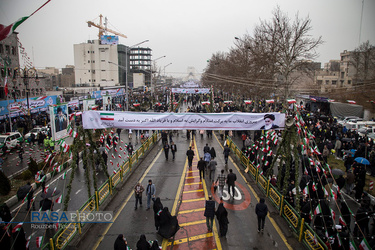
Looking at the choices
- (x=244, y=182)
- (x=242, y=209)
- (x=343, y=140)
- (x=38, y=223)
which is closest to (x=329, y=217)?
(x=242, y=209)

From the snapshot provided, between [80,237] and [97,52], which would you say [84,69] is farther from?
[80,237]

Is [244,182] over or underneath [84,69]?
underneath

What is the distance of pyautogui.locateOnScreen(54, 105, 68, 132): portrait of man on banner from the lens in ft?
58.6

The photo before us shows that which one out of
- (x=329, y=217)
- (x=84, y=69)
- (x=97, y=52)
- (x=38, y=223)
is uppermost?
(x=97, y=52)

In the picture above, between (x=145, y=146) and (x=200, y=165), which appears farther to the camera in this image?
(x=145, y=146)

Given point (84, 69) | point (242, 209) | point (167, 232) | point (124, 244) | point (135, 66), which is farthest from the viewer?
point (135, 66)

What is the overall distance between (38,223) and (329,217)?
11.2 meters

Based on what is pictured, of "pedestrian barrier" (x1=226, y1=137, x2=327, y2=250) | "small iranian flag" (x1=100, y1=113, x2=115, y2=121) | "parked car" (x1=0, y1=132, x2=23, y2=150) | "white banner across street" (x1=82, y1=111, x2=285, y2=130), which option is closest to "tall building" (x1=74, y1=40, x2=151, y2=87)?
"parked car" (x1=0, y1=132, x2=23, y2=150)

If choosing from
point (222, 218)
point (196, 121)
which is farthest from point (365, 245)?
point (196, 121)

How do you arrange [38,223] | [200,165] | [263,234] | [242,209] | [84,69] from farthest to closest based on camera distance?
[84,69] → [200,165] → [242,209] → [38,223] → [263,234]

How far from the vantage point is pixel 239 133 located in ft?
81.8

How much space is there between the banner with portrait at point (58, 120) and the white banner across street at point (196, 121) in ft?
33.1

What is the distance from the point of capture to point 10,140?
805 inches

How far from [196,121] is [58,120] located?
43.1 feet
